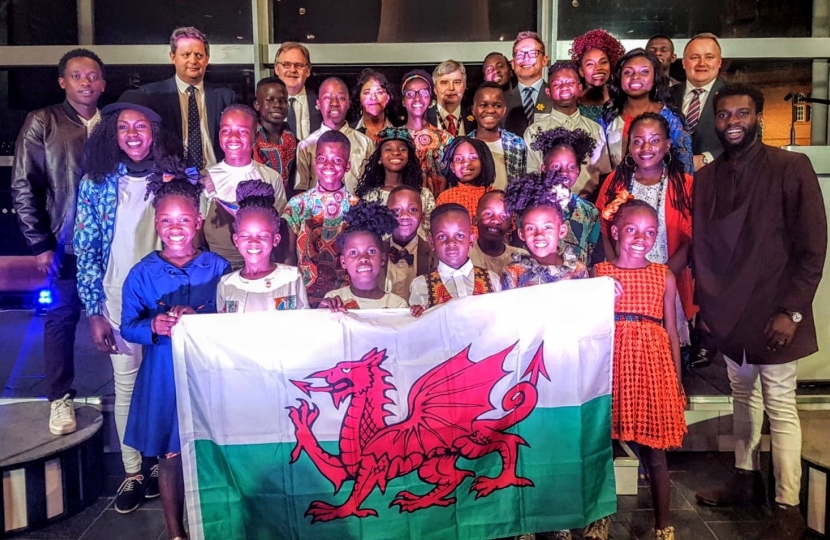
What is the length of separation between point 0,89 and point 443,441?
5955mm

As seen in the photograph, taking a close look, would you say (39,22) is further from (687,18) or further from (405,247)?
(687,18)

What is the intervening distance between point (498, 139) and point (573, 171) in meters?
0.60

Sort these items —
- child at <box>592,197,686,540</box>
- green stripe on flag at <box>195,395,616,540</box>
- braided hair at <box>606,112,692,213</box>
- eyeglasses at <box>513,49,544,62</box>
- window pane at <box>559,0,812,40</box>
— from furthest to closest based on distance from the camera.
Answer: window pane at <box>559,0,812,40</box>
eyeglasses at <box>513,49,544,62</box>
braided hair at <box>606,112,692,213</box>
child at <box>592,197,686,540</box>
green stripe on flag at <box>195,395,616,540</box>

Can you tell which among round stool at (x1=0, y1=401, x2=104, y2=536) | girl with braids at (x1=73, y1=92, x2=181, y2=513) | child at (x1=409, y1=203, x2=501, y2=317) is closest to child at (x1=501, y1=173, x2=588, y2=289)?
child at (x1=409, y1=203, x2=501, y2=317)

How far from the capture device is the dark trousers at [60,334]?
13.1ft

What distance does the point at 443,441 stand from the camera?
10.2 ft

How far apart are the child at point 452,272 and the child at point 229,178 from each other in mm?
1091

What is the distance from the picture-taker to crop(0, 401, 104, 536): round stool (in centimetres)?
351

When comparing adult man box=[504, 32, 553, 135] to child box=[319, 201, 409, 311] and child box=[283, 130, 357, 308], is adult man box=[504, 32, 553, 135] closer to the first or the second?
child box=[283, 130, 357, 308]

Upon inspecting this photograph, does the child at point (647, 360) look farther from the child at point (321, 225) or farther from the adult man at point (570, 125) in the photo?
the child at point (321, 225)

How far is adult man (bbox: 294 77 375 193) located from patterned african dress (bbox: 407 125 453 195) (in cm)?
31

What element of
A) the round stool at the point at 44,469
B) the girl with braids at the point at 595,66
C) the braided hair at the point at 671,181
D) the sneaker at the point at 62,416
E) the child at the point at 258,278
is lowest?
the round stool at the point at 44,469

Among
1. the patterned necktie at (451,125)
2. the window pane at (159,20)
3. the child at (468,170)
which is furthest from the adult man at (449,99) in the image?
the window pane at (159,20)

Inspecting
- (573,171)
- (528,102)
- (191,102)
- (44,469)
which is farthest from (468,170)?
(44,469)
